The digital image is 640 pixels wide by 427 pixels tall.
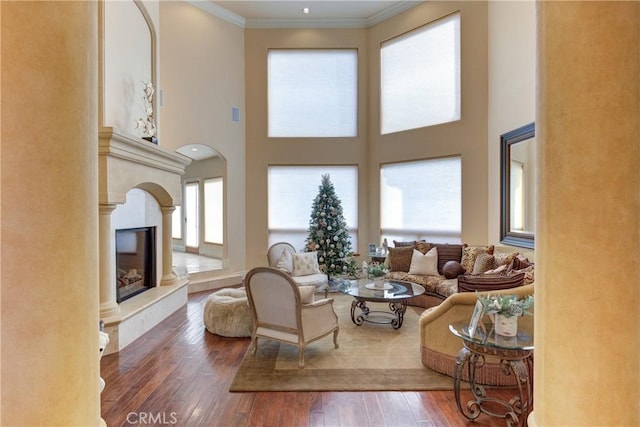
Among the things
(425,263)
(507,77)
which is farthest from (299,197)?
(507,77)

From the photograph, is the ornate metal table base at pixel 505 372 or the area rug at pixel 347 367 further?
the area rug at pixel 347 367

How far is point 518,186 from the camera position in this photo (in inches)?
204

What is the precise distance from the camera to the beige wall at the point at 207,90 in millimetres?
6363

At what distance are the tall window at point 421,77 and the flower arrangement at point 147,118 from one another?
4739 millimetres

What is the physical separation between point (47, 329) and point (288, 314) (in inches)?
92.1

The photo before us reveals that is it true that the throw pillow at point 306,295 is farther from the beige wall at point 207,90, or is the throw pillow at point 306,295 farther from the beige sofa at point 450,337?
the beige wall at point 207,90

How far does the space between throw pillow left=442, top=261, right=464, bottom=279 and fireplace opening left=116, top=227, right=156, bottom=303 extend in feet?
15.5

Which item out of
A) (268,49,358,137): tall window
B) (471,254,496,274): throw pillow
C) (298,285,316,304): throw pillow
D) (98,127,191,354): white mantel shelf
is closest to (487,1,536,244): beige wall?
(471,254,496,274): throw pillow

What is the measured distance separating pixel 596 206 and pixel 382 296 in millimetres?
3173

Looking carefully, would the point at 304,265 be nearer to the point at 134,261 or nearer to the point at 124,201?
the point at 134,261

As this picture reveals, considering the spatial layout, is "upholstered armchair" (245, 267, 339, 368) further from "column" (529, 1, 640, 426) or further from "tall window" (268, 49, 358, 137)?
"tall window" (268, 49, 358, 137)

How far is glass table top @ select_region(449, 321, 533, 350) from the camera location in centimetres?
225

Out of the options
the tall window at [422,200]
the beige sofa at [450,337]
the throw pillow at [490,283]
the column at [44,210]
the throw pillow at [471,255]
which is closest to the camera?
the column at [44,210]

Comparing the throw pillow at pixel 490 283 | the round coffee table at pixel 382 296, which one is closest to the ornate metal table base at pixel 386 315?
the round coffee table at pixel 382 296
